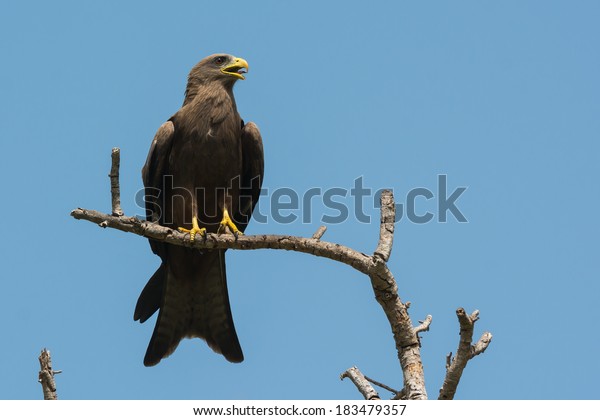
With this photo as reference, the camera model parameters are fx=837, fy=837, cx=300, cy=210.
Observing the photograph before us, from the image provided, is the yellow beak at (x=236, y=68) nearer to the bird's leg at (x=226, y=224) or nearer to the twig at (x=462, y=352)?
the bird's leg at (x=226, y=224)

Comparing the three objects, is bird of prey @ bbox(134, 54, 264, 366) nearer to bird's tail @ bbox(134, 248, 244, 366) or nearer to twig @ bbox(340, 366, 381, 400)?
bird's tail @ bbox(134, 248, 244, 366)

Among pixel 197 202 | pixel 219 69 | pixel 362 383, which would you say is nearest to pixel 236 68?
pixel 219 69

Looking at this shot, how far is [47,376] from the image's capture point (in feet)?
14.6

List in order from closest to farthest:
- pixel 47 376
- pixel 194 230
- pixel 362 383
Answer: pixel 47 376 < pixel 362 383 < pixel 194 230

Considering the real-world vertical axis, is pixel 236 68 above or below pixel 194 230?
above

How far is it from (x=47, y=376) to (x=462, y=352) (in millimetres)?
2231

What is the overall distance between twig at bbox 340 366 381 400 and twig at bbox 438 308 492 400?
0.40 meters

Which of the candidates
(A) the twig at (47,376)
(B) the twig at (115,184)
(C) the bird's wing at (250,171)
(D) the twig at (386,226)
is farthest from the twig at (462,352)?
(C) the bird's wing at (250,171)

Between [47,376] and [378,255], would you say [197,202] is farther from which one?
[47,376]

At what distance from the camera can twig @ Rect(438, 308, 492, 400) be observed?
4.48 meters

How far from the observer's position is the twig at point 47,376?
444 centimetres

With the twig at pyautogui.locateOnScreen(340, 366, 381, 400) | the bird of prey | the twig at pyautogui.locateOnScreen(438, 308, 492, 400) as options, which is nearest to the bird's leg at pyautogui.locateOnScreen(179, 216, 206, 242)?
the bird of prey

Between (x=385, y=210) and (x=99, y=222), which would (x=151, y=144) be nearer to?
(x=99, y=222)
